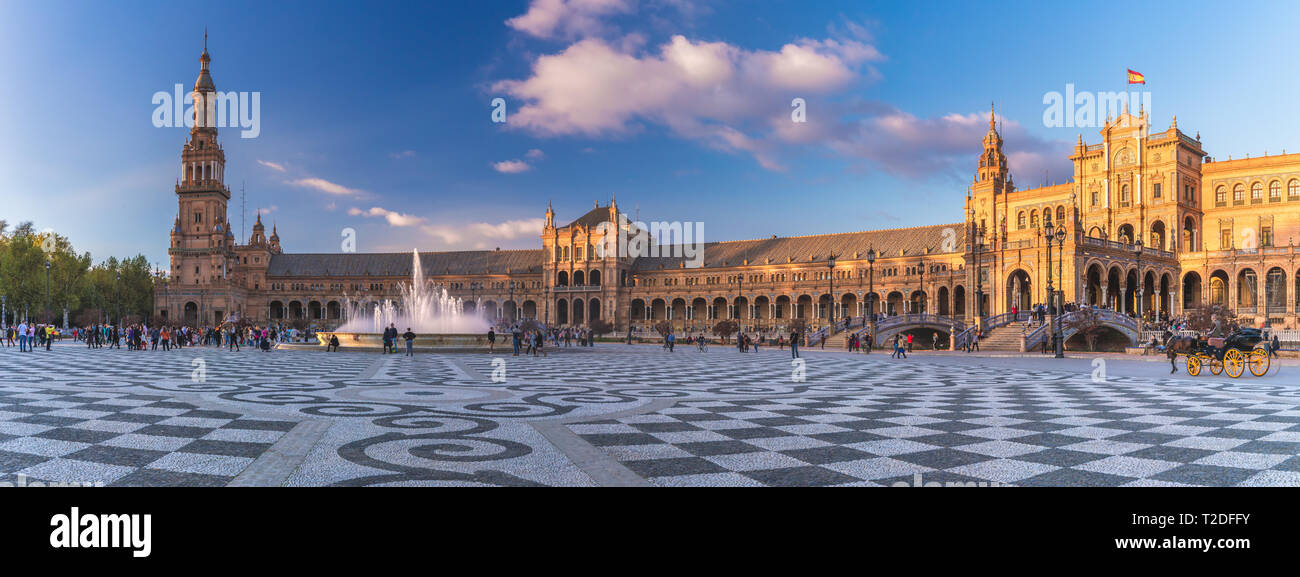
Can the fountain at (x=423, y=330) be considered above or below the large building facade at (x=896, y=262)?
below

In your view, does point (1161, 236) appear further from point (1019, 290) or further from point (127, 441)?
point (127, 441)

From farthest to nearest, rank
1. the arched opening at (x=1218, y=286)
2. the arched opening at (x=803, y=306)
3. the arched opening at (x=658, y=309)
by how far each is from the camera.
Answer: the arched opening at (x=658, y=309), the arched opening at (x=803, y=306), the arched opening at (x=1218, y=286)

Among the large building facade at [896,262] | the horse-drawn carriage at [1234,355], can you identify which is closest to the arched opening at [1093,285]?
the large building facade at [896,262]

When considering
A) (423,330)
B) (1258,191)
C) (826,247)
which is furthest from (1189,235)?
(423,330)

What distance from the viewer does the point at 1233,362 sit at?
59.0 ft

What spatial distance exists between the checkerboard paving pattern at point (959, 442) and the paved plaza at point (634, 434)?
0.11 ft

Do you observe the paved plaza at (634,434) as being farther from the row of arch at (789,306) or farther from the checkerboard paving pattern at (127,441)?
the row of arch at (789,306)

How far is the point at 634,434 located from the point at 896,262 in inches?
3471

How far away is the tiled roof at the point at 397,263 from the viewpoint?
121125 mm

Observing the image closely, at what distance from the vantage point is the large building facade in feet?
180

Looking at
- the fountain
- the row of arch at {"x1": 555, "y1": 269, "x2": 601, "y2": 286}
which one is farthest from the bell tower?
the fountain
